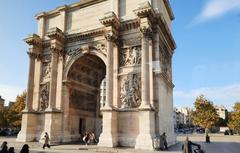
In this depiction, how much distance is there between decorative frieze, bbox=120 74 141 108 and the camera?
1752cm

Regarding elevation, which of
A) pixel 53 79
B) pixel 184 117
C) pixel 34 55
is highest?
pixel 34 55

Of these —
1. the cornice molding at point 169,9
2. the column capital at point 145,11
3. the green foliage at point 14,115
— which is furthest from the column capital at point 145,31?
the green foliage at point 14,115

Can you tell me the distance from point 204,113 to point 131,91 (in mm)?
36634

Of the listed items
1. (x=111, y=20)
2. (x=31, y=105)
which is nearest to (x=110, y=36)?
(x=111, y=20)

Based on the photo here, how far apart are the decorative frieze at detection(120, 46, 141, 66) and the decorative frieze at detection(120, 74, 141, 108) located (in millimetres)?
1004

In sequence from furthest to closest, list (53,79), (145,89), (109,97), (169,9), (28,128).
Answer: (169,9) < (28,128) < (53,79) < (109,97) < (145,89)

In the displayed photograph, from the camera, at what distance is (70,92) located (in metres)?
21.4

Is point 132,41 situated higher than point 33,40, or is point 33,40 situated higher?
point 33,40

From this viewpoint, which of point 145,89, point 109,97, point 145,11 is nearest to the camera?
point 145,89

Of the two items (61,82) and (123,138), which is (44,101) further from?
(123,138)

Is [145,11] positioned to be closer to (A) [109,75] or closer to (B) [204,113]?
(A) [109,75]

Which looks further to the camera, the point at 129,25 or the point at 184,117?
the point at 184,117

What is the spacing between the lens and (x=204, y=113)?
50.3m

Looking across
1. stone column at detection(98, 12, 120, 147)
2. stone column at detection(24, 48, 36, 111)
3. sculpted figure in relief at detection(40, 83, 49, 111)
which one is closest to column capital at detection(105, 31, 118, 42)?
stone column at detection(98, 12, 120, 147)
